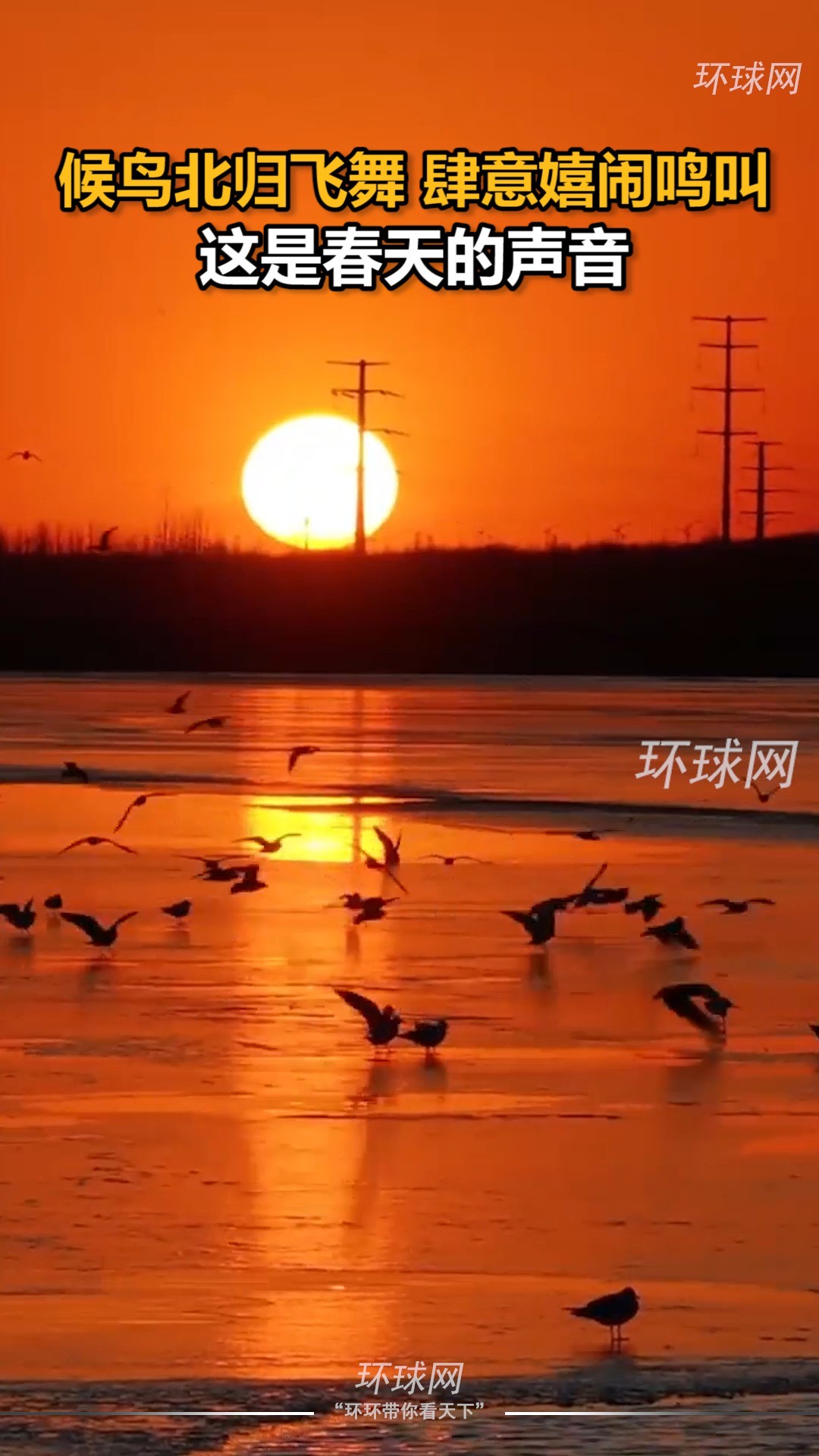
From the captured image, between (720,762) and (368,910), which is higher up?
(368,910)

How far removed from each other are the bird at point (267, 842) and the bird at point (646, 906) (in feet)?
13.2

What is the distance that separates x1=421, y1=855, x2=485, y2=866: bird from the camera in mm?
20406

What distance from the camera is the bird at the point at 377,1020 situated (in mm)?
11531


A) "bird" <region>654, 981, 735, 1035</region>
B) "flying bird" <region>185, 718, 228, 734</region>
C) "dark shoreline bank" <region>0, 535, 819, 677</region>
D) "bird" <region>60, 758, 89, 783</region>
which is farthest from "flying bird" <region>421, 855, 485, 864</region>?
"dark shoreline bank" <region>0, 535, 819, 677</region>

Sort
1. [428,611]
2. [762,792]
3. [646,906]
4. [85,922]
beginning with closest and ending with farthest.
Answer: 1. [85,922]
2. [646,906]
3. [762,792]
4. [428,611]

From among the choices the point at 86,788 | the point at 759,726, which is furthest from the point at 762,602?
the point at 86,788

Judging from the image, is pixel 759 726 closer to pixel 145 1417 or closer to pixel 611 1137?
pixel 611 1137

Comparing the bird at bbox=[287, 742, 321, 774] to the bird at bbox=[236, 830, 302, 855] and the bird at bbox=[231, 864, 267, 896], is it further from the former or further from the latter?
the bird at bbox=[231, 864, 267, 896]

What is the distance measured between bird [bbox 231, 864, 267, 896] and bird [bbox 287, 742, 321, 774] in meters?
2.30

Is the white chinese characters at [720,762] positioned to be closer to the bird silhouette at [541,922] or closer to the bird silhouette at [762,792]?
the bird silhouette at [762,792]

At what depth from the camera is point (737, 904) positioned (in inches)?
675

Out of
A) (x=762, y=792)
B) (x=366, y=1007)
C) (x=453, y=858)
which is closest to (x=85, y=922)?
(x=366, y=1007)

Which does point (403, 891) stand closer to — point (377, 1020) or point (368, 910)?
point (368, 910)

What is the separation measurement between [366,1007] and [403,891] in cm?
673
